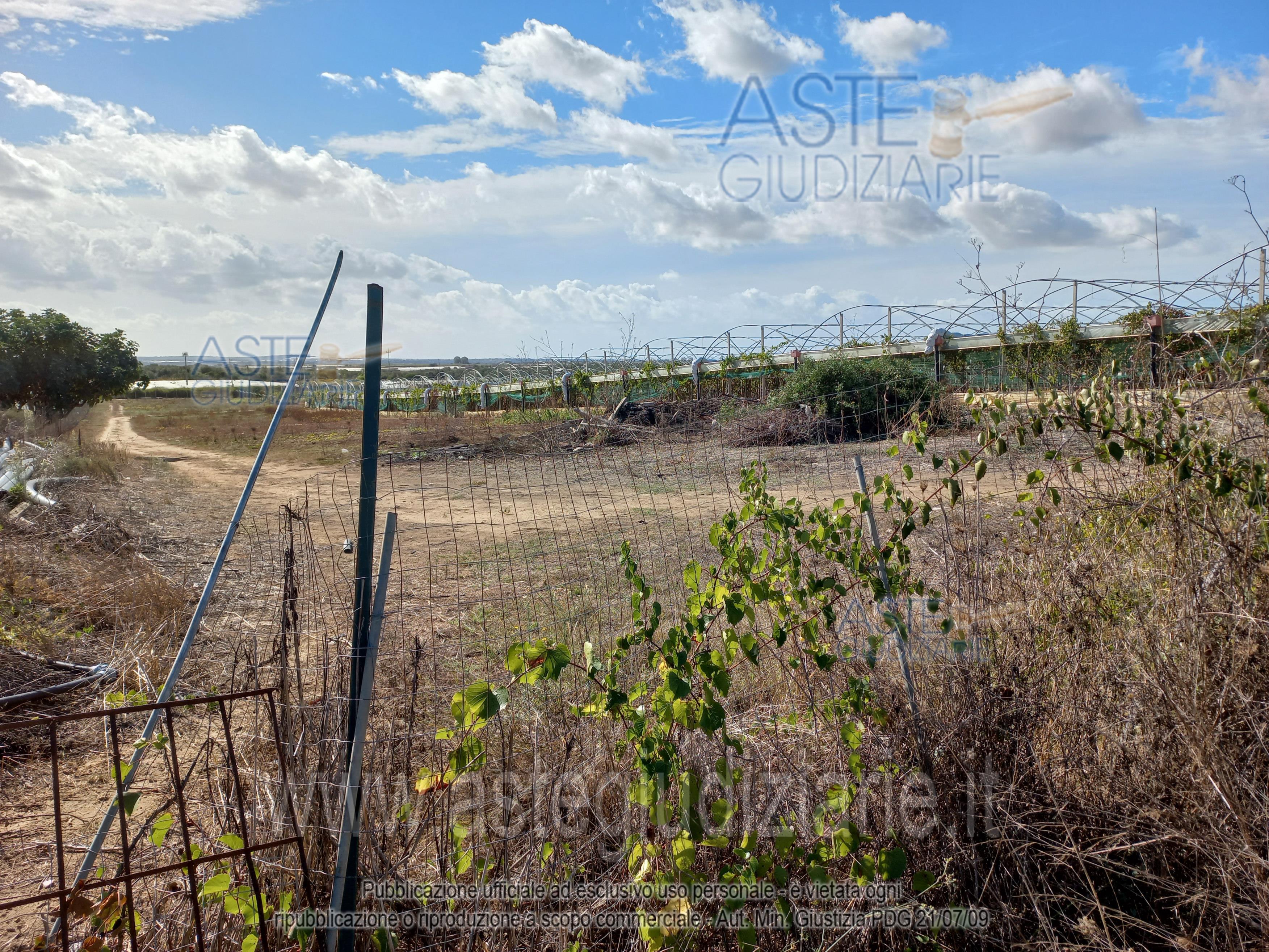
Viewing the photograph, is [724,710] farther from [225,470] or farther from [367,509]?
[225,470]

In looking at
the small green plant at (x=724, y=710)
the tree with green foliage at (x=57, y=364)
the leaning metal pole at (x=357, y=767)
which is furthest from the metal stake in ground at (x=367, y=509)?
the tree with green foliage at (x=57, y=364)

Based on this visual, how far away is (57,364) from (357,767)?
23448 mm

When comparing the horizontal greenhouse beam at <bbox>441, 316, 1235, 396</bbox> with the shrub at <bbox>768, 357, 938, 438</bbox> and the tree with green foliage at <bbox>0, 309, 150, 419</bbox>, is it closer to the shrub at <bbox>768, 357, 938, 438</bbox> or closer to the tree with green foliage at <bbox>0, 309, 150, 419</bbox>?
the shrub at <bbox>768, 357, 938, 438</bbox>

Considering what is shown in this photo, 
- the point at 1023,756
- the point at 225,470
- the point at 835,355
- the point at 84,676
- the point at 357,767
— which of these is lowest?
the point at 84,676

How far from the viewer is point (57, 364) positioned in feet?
69.1

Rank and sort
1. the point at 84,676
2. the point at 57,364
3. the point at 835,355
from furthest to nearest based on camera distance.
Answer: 1. the point at 57,364
2. the point at 835,355
3. the point at 84,676

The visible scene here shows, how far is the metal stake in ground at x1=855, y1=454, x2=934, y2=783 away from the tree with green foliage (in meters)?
23.3

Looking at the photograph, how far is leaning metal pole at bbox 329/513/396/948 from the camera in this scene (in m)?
2.44

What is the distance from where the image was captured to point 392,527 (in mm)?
2572

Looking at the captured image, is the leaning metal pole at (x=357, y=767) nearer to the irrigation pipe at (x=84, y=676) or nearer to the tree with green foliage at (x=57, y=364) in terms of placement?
the irrigation pipe at (x=84, y=676)

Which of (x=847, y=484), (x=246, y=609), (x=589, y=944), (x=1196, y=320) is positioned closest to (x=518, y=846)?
(x=589, y=944)

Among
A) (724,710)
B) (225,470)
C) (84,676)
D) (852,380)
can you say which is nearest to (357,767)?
(724,710)

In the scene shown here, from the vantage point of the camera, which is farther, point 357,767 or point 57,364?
point 57,364

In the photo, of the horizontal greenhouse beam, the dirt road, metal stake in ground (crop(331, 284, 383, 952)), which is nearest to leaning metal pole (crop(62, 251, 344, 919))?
metal stake in ground (crop(331, 284, 383, 952))
